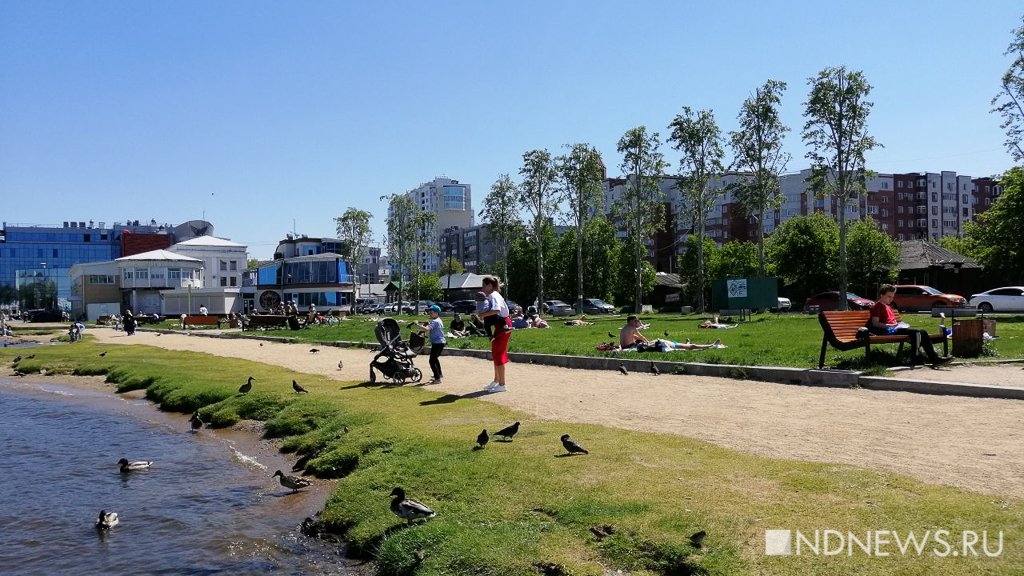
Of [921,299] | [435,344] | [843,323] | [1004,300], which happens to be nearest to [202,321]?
[435,344]

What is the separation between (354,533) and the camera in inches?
270

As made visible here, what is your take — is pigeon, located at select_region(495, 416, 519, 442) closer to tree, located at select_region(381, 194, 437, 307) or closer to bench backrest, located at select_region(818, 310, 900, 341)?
bench backrest, located at select_region(818, 310, 900, 341)

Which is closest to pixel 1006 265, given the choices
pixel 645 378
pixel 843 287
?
pixel 843 287

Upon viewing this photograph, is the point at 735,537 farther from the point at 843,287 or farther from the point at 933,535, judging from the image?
the point at 843,287

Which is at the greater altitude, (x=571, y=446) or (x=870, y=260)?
(x=870, y=260)

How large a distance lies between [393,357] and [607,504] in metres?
9.56

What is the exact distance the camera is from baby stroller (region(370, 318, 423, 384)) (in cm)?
1493

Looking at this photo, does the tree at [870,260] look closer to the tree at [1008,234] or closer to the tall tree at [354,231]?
the tree at [1008,234]

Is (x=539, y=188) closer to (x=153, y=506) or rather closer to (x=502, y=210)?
(x=502, y=210)

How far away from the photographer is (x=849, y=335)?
46.0 ft

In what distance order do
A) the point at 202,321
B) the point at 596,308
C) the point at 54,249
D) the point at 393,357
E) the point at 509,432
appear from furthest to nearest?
1. the point at 54,249
2. the point at 596,308
3. the point at 202,321
4. the point at 393,357
5. the point at 509,432

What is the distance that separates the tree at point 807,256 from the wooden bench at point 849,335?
5036cm

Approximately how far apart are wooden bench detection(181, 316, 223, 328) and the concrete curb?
4199 cm

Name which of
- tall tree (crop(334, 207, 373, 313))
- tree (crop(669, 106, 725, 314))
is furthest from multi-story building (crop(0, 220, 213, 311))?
tree (crop(669, 106, 725, 314))
